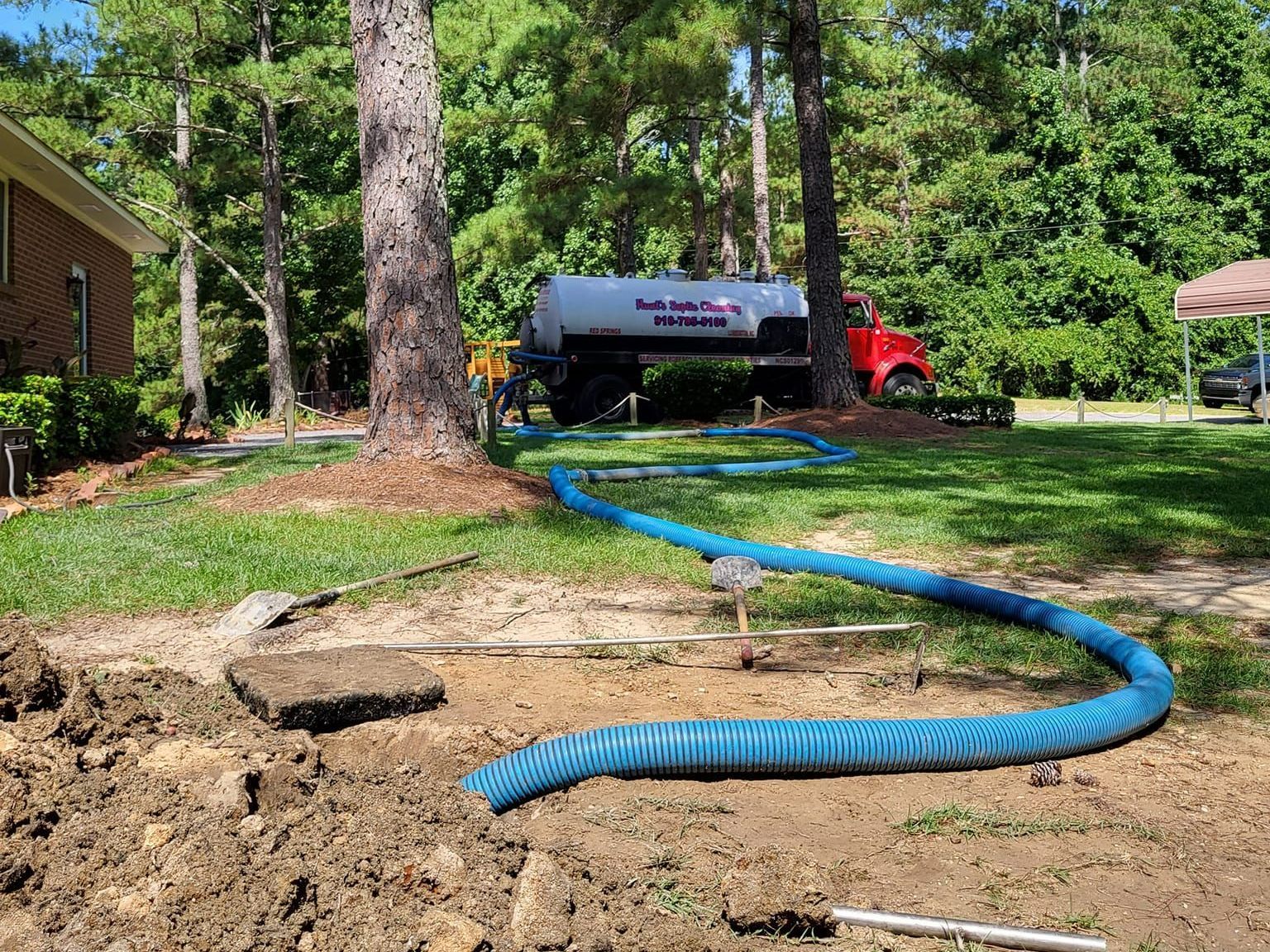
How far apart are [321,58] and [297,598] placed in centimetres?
1913

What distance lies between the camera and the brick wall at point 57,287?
539 inches

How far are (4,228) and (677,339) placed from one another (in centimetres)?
1112

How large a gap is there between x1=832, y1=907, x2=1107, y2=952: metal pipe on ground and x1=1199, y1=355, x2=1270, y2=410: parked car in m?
25.9

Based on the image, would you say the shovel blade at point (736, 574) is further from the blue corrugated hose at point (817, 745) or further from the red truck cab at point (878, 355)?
the red truck cab at point (878, 355)

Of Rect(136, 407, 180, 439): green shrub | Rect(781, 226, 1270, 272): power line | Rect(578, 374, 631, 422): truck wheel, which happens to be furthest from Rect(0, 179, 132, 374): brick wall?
Rect(781, 226, 1270, 272): power line

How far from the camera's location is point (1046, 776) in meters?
3.11

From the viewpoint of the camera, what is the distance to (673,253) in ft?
142

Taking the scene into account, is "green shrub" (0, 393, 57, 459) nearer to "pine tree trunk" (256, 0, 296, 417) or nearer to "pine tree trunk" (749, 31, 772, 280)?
"pine tree trunk" (256, 0, 296, 417)

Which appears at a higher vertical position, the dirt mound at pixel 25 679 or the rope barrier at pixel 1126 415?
the rope barrier at pixel 1126 415

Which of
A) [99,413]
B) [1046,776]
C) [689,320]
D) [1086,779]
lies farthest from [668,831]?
[689,320]

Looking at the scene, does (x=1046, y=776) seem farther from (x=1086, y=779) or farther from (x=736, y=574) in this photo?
(x=736, y=574)

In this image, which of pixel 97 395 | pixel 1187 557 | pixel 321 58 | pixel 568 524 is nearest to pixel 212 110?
pixel 321 58

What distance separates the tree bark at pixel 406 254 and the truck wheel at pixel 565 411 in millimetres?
11752

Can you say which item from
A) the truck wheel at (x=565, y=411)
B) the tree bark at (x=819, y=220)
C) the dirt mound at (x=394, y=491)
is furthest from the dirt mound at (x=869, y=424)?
the dirt mound at (x=394, y=491)
